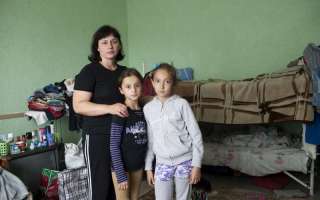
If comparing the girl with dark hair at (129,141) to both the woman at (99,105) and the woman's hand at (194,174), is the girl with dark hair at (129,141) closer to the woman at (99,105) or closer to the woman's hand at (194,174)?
the woman at (99,105)

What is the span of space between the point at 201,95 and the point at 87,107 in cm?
163

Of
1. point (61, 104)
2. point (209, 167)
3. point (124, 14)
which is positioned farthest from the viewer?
point (124, 14)

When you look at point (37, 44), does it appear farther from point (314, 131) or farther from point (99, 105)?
point (314, 131)

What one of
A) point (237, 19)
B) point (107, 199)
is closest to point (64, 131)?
point (107, 199)

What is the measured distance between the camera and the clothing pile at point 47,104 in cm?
270

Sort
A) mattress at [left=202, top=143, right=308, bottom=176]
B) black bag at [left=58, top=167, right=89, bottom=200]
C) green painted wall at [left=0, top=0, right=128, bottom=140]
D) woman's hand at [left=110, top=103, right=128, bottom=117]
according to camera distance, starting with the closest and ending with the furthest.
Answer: woman's hand at [left=110, top=103, right=128, bottom=117], black bag at [left=58, top=167, right=89, bottom=200], mattress at [left=202, top=143, right=308, bottom=176], green painted wall at [left=0, top=0, right=128, bottom=140]

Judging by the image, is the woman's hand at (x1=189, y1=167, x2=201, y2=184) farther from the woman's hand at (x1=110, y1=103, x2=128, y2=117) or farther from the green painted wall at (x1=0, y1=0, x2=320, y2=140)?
the green painted wall at (x1=0, y1=0, x2=320, y2=140)

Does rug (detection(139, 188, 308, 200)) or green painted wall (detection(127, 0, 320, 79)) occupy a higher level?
green painted wall (detection(127, 0, 320, 79))

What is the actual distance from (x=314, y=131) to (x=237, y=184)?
962 millimetres

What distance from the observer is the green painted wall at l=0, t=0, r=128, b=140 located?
2834 millimetres

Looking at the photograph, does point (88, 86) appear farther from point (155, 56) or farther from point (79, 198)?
point (155, 56)

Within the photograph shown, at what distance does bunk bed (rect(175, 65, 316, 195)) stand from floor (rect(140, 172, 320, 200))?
111mm

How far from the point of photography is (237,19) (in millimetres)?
3441

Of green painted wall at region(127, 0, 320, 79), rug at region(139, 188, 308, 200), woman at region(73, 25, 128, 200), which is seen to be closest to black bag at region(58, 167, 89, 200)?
rug at region(139, 188, 308, 200)
